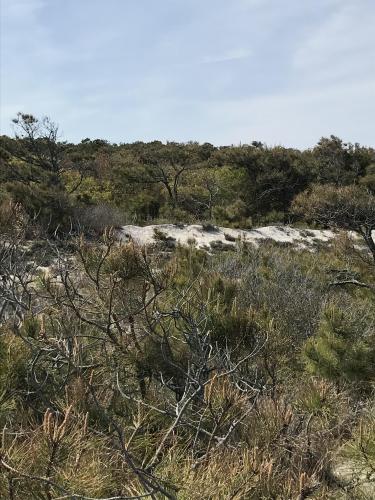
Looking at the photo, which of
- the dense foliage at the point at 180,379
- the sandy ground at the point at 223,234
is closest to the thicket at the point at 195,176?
the sandy ground at the point at 223,234

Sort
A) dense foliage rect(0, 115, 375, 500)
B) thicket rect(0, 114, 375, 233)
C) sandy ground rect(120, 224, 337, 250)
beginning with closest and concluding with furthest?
dense foliage rect(0, 115, 375, 500) < sandy ground rect(120, 224, 337, 250) < thicket rect(0, 114, 375, 233)

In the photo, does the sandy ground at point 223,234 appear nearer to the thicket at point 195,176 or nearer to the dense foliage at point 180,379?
the thicket at point 195,176

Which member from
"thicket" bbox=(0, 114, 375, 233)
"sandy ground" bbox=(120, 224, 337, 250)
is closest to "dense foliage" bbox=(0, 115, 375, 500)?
"sandy ground" bbox=(120, 224, 337, 250)

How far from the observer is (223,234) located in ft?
54.1

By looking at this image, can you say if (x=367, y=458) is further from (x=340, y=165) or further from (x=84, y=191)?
(x=340, y=165)

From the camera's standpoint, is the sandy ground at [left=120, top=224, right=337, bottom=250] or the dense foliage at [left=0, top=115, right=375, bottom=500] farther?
the sandy ground at [left=120, top=224, right=337, bottom=250]

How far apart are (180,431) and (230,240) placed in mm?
13294

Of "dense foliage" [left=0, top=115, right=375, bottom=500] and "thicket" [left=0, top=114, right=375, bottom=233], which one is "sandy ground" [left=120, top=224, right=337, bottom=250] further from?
"dense foliage" [left=0, top=115, right=375, bottom=500]

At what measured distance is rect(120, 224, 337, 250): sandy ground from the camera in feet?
50.8

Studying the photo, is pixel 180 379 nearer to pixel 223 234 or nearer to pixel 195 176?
pixel 223 234

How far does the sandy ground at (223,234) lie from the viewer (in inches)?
609

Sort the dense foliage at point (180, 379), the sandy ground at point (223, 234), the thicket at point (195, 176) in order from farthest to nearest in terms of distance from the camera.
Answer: the thicket at point (195, 176)
the sandy ground at point (223, 234)
the dense foliage at point (180, 379)

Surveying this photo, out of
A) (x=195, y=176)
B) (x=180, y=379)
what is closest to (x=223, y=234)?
(x=195, y=176)

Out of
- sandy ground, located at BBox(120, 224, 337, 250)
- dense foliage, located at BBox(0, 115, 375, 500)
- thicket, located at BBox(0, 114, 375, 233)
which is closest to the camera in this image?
dense foliage, located at BBox(0, 115, 375, 500)
